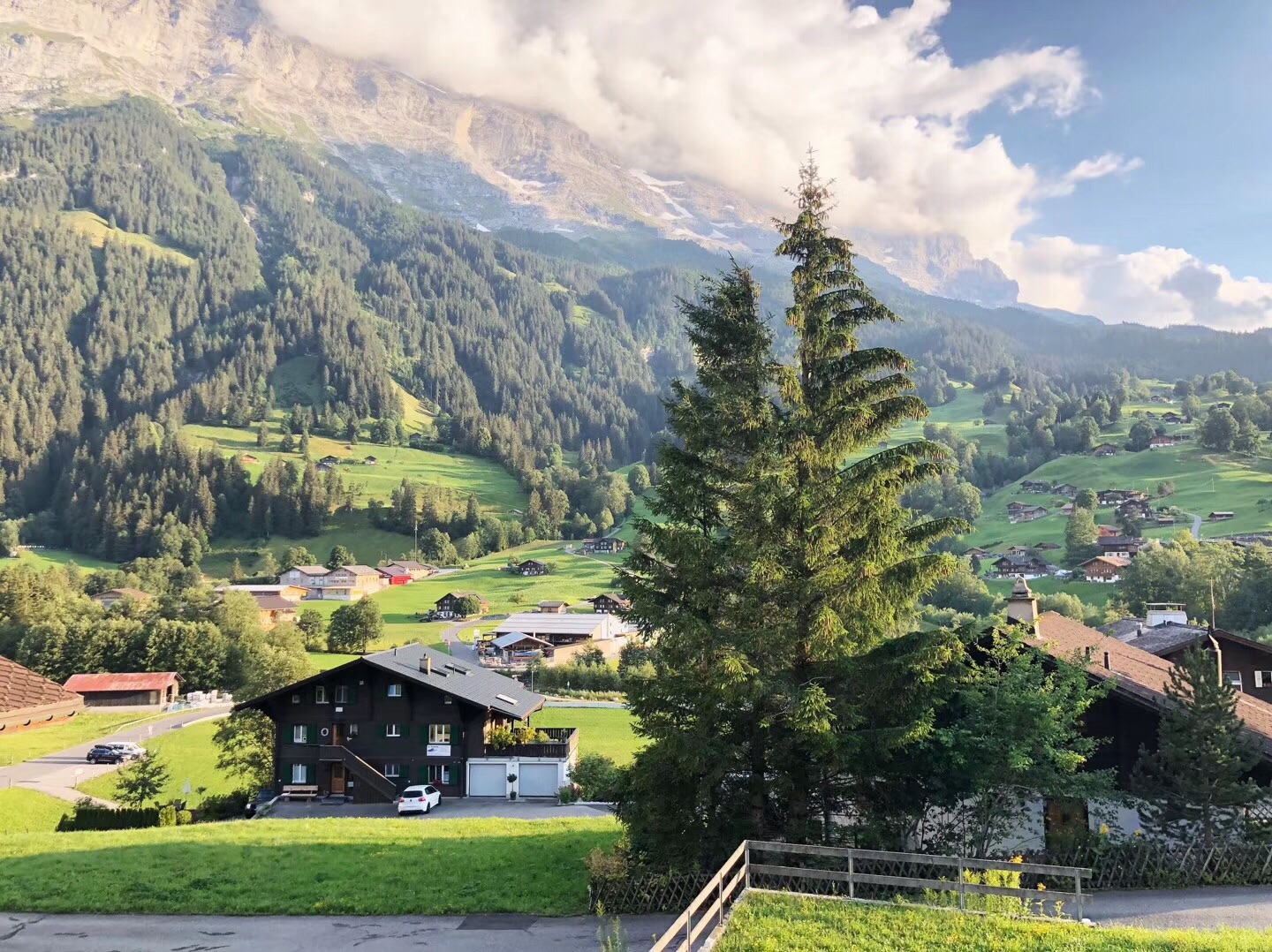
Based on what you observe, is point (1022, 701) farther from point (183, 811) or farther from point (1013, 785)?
point (183, 811)

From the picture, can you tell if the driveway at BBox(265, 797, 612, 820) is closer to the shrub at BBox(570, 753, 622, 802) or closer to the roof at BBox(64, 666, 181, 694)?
the shrub at BBox(570, 753, 622, 802)

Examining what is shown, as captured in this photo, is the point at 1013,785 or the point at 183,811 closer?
the point at 1013,785

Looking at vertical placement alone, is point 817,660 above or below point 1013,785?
above

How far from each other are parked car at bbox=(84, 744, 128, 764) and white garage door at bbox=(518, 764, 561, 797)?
31890 mm

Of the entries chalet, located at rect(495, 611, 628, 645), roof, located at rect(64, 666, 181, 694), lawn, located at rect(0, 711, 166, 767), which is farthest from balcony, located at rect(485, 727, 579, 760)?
chalet, located at rect(495, 611, 628, 645)

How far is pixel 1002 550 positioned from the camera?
550 feet

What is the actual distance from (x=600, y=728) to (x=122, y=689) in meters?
53.6

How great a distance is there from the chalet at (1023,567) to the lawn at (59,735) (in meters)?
137

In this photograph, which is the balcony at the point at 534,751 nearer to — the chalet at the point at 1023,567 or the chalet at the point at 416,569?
the chalet at the point at 1023,567

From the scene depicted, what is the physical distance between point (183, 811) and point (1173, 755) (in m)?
38.6

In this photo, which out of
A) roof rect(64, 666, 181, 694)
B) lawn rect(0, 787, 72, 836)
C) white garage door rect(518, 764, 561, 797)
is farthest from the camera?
roof rect(64, 666, 181, 694)

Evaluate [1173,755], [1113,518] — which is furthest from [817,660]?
[1113,518]

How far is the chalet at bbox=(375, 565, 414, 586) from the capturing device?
551 ft

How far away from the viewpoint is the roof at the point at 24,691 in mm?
36125
